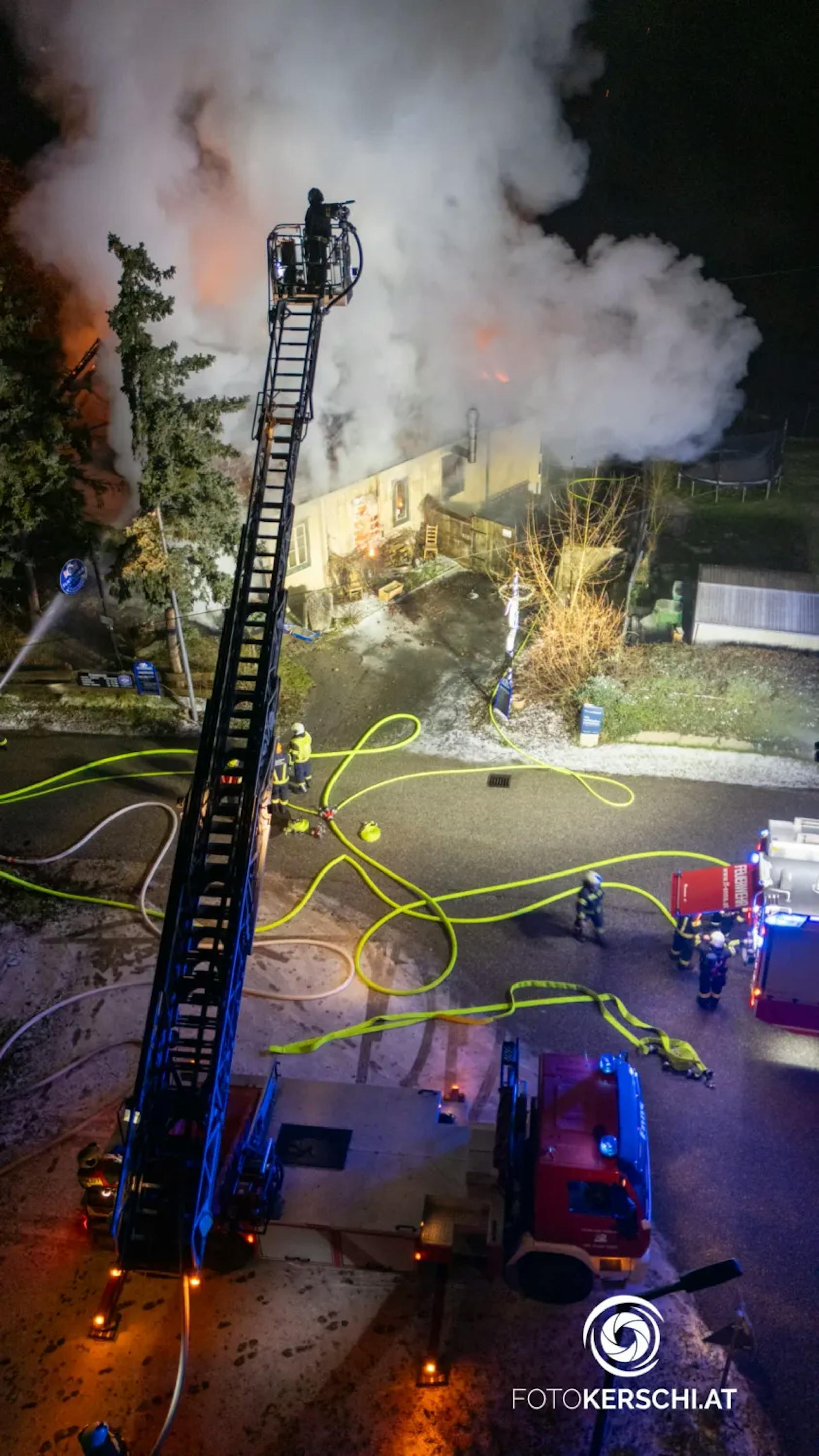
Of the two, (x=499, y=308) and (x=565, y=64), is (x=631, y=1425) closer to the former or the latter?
(x=499, y=308)

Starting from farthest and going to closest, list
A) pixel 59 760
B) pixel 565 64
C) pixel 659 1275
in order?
pixel 565 64 < pixel 59 760 < pixel 659 1275

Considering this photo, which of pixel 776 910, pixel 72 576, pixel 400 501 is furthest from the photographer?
pixel 400 501

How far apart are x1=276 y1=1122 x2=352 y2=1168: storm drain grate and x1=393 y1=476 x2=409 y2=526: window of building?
16177 mm

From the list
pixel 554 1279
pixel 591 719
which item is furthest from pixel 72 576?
pixel 554 1279

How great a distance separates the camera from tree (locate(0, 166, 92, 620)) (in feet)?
50.4

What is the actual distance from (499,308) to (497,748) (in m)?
12.3

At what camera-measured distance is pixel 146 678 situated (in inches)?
671

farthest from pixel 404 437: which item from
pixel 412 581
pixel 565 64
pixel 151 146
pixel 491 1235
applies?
pixel 491 1235

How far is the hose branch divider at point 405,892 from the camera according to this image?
10.9 m

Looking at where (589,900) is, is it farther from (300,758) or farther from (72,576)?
(72,576)

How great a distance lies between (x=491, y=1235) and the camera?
7.76 m

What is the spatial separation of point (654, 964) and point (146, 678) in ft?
34.1

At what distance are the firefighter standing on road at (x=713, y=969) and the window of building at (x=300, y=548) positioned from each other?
12322 mm

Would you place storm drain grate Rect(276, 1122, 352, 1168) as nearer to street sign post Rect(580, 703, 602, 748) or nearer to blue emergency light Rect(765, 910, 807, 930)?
blue emergency light Rect(765, 910, 807, 930)
